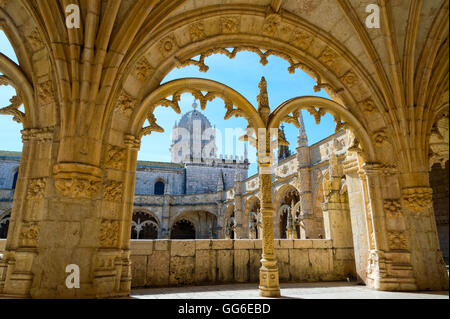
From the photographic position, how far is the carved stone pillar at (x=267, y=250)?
458 centimetres

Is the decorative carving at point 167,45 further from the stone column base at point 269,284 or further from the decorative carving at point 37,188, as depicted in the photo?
the stone column base at point 269,284

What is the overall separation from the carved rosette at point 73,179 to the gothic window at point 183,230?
25.0 meters

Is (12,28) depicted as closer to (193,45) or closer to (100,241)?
(193,45)

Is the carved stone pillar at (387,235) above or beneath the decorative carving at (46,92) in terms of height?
beneath

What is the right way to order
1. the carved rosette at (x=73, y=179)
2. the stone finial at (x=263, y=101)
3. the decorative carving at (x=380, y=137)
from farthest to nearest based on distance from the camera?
the decorative carving at (x=380, y=137) → the stone finial at (x=263, y=101) → the carved rosette at (x=73, y=179)

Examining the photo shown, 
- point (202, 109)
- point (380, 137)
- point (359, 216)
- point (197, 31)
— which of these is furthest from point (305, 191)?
point (197, 31)

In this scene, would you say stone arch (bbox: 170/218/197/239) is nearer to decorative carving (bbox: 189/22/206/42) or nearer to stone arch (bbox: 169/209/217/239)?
stone arch (bbox: 169/209/217/239)

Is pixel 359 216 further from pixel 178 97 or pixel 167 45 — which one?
pixel 167 45

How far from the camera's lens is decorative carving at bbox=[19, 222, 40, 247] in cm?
383

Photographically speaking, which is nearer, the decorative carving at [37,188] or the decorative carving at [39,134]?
the decorative carving at [37,188]

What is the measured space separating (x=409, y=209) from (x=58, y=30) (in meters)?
6.47

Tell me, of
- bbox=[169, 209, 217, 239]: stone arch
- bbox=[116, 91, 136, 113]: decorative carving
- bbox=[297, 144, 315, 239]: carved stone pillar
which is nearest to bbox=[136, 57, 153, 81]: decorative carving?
bbox=[116, 91, 136, 113]: decorative carving

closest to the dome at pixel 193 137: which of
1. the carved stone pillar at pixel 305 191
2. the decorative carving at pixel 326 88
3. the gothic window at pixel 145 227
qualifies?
the gothic window at pixel 145 227

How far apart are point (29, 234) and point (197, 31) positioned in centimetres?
412
